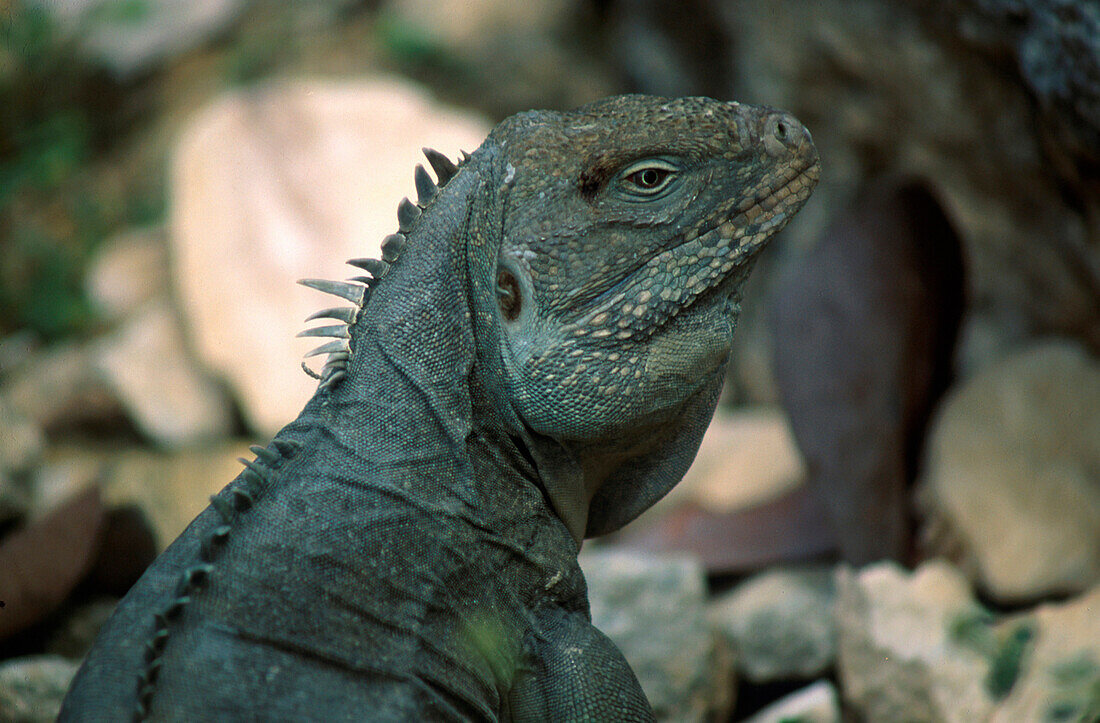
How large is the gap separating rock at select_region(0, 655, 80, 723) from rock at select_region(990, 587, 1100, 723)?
3.53 m

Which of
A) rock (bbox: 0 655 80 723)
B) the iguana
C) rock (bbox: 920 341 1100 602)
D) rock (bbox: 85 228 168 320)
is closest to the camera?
the iguana

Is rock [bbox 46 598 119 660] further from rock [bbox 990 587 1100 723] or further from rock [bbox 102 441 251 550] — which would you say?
rock [bbox 990 587 1100 723]

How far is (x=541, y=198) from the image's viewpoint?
2.65 m

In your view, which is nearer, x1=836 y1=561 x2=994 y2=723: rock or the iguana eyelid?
the iguana eyelid

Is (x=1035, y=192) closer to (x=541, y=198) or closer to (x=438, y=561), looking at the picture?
(x=541, y=198)

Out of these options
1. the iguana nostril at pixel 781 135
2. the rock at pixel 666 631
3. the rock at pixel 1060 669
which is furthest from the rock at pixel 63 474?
the rock at pixel 1060 669

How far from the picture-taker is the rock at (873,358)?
5.22 metres

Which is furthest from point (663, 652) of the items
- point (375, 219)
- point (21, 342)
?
point (21, 342)

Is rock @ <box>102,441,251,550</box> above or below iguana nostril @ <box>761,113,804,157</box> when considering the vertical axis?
below

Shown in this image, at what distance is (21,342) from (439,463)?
21.5ft

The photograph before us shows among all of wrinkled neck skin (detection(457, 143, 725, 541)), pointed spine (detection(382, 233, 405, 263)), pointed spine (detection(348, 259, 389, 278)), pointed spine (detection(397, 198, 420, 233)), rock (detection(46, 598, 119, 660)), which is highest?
pointed spine (detection(397, 198, 420, 233))

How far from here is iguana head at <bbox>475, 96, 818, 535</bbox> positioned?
2.55m

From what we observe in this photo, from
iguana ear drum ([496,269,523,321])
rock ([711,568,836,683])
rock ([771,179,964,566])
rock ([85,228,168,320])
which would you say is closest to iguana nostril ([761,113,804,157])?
iguana ear drum ([496,269,523,321])

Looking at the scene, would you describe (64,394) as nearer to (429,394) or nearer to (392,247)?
(392,247)
